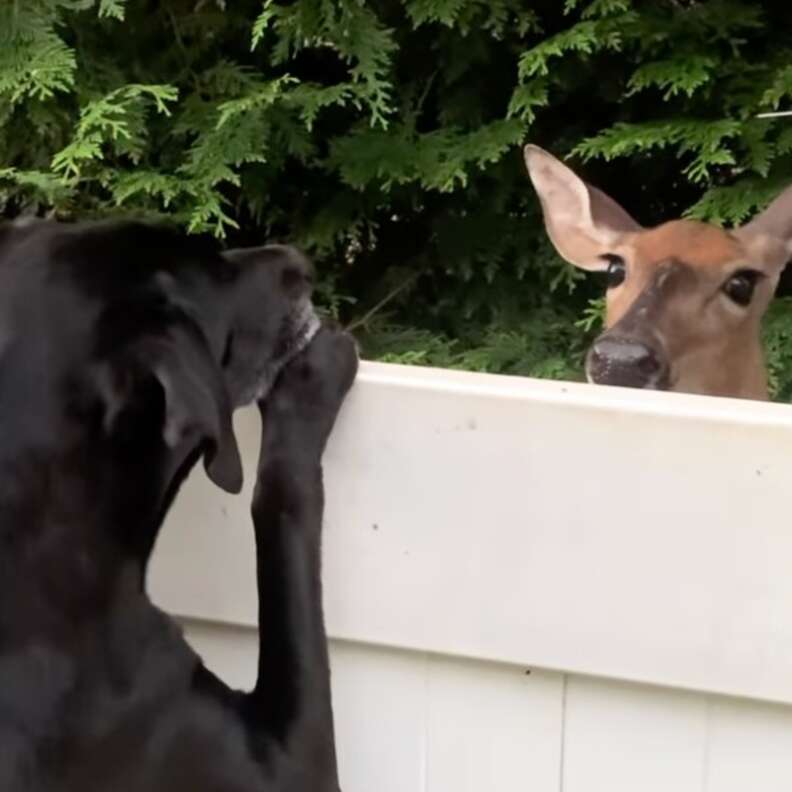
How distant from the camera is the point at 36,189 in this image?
2352 millimetres

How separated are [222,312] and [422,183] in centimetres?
97

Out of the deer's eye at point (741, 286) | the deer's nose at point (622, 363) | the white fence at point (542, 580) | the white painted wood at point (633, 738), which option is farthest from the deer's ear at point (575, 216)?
the white painted wood at point (633, 738)

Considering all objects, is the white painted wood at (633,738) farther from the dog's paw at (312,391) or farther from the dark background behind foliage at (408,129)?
the dark background behind foliage at (408,129)

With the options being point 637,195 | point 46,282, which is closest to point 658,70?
point 637,195

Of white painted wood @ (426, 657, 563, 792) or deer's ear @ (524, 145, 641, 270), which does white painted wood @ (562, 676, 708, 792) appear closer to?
white painted wood @ (426, 657, 563, 792)

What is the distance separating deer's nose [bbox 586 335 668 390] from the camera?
6.77 ft

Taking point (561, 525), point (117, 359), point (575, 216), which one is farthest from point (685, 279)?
point (117, 359)

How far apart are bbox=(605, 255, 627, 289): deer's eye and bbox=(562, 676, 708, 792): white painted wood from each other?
2.89 feet

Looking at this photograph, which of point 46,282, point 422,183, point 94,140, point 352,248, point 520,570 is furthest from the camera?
point 352,248

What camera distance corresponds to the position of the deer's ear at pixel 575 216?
2305 millimetres

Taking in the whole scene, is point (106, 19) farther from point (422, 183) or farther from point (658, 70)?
point (658, 70)

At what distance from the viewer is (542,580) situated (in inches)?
61.0

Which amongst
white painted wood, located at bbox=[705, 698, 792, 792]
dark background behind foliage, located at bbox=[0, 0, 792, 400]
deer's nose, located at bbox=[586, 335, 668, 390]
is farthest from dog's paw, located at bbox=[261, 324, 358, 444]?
dark background behind foliage, located at bbox=[0, 0, 792, 400]

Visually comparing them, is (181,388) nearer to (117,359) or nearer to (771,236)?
(117,359)
